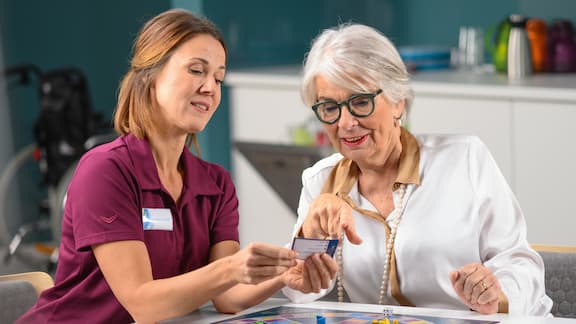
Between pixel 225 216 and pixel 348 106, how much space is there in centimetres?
41

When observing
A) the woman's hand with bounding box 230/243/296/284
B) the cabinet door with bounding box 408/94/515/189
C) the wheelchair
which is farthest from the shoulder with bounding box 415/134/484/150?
the wheelchair

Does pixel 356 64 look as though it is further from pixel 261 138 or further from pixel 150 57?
pixel 261 138

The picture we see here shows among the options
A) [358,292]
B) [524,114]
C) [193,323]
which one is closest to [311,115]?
[524,114]

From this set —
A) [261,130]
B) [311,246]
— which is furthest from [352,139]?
[261,130]

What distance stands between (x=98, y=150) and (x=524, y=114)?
102 inches

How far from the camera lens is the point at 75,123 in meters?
6.09

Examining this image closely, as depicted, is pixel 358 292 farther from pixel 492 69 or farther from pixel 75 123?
pixel 75 123

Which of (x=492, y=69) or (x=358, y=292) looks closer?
(x=358, y=292)

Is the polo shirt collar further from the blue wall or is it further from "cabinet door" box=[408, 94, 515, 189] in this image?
the blue wall

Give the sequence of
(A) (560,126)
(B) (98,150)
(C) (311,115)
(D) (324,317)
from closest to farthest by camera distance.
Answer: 1. (D) (324,317)
2. (B) (98,150)
3. (A) (560,126)
4. (C) (311,115)

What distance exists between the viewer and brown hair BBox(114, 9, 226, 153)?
2584 millimetres

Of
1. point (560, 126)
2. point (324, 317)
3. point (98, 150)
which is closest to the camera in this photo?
point (324, 317)

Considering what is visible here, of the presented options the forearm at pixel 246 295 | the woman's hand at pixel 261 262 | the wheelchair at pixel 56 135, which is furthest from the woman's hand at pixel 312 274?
the wheelchair at pixel 56 135

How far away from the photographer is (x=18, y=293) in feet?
9.10
